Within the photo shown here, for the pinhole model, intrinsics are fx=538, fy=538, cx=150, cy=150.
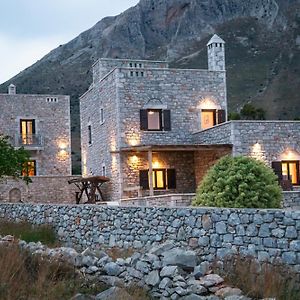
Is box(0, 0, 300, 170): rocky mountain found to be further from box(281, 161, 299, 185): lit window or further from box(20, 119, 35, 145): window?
box(281, 161, 299, 185): lit window

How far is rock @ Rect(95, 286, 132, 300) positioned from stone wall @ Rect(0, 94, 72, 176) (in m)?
26.2

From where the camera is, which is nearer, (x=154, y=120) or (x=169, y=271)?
(x=169, y=271)

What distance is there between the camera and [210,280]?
7648mm

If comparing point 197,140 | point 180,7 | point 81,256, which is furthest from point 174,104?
point 180,7

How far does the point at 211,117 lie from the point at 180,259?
17402 mm

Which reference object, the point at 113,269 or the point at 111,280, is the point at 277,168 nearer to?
the point at 113,269

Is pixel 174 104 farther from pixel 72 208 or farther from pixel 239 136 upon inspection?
pixel 72 208

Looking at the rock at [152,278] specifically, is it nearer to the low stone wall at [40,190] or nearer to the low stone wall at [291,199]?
the low stone wall at [291,199]

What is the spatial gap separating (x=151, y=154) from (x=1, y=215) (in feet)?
25.2

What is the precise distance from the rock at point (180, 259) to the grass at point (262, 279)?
393 millimetres

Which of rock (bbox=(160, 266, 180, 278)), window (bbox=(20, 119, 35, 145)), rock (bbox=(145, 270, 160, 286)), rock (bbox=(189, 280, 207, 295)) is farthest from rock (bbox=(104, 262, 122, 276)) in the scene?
window (bbox=(20, 119, 35, 145))

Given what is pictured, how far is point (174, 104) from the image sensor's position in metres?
24.3

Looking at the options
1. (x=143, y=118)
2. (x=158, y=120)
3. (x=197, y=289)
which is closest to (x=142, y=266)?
(x=197, y=289)

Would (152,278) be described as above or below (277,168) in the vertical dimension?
below
